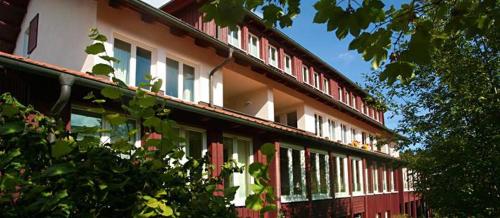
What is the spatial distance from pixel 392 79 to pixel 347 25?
0.55 m

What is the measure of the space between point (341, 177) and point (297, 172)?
5.32m

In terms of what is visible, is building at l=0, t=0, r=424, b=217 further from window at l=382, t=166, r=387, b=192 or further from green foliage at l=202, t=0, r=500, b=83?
window at l=382, t=166, r=387, b=192

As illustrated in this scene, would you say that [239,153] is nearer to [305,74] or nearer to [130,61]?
[130,61]

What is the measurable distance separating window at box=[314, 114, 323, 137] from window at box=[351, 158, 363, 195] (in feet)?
8.08

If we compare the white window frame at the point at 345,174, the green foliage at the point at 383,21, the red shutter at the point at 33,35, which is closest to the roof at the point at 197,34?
the red shutter at the point at 33,35

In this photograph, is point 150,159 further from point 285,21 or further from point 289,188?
point 289,188

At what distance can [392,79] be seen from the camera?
3.22 metres

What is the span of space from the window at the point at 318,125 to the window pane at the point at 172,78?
10.7m

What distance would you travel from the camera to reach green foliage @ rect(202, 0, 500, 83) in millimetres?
2990

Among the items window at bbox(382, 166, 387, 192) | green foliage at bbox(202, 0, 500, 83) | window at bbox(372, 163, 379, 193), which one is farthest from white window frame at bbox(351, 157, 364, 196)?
green foliage at bbox(202, 0, 500, 83)

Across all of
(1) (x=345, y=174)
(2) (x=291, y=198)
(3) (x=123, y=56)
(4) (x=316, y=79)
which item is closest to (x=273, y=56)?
(4) (x=316, y=79)

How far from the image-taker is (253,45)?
18.8m

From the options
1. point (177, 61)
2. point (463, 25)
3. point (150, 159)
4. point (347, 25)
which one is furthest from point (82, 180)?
point (177, 61)

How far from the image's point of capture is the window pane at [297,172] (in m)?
16.5
